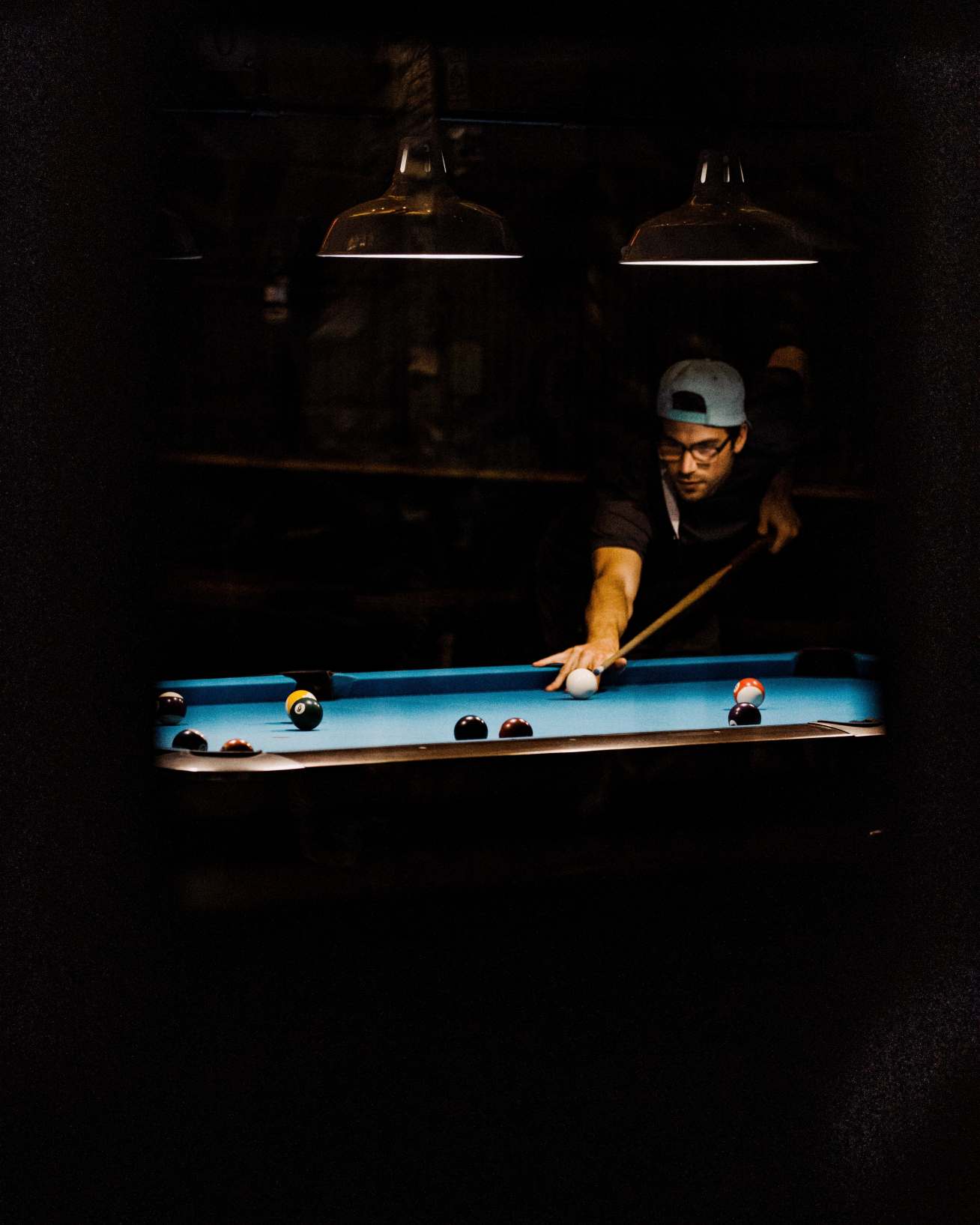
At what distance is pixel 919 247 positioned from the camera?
247cm

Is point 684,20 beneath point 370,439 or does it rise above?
above

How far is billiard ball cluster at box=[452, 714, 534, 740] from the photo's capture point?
2650 millimetres

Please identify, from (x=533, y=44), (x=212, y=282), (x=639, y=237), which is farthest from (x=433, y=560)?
(x=533, y=44)

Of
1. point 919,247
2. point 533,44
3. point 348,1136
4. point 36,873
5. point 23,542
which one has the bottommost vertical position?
point 348,1136

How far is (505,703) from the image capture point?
316 cm

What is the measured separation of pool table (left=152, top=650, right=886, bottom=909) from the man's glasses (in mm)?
1260

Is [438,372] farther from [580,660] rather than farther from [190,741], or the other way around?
[190,741]

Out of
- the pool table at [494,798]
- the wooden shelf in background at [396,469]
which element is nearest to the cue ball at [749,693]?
the pool table at [494,798]

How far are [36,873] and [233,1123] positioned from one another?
21.2 inches

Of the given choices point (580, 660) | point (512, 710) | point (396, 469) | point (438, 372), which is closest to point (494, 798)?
point (512, 710)

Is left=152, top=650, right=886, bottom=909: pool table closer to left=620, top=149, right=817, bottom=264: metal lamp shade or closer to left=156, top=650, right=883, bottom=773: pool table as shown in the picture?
left=156, top=650, right=883, bottom=773: pool table

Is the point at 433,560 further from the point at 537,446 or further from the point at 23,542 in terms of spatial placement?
the point at 23,542

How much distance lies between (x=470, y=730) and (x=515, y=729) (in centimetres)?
9

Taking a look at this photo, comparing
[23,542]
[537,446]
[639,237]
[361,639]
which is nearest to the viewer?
[23,542]
